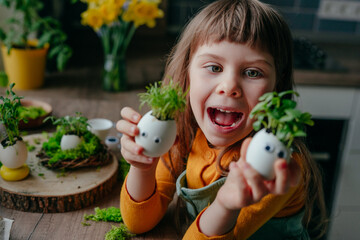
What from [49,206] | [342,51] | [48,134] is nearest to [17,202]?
[49,206]

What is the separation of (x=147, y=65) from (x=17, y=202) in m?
1.40

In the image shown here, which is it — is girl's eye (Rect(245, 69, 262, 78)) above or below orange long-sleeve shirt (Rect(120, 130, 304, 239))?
above

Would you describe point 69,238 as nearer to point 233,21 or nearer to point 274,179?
point 274,179

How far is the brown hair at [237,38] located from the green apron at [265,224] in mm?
63

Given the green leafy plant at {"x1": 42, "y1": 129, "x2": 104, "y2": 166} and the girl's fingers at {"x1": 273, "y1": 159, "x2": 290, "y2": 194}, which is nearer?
the girl's fingers at {"x1": 273, "y1": 159, "x2": 290, "y2": 194}

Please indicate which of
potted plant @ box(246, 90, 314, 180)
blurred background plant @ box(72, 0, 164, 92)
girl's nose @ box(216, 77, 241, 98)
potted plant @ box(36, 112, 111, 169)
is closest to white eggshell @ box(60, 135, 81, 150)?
potted plant @ box(36, 112, 111, 169)

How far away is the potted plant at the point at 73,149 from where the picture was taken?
1143 millimetres

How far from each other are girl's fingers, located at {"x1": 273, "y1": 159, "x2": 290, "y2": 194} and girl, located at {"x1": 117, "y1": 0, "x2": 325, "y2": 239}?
0.09 m

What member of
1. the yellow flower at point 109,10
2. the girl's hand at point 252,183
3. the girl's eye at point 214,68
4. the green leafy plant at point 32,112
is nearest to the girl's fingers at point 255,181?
the girl's hand at point 252,183

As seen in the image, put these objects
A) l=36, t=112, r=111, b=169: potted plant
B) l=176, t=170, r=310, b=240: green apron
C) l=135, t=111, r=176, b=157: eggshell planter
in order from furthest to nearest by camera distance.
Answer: l=36, t=112, r=111, b=169: potted plant → l=176, t=170, r=310, b=240: green apron → l=135, t=111, r=176, b=157: eggshell planter

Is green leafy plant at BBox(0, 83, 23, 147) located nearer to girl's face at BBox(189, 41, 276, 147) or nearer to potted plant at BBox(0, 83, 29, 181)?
potted plant at BBox(0, 83, 29, 181)

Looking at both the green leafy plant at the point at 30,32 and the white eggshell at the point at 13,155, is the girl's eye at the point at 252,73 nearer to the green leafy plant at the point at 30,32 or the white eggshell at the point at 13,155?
the white eggshell at the point at 13,155

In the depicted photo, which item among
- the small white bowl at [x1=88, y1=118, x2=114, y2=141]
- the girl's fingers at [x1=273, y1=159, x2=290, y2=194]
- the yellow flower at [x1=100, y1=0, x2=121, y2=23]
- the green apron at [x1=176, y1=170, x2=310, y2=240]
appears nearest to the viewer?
the girl's fingers at [x1=273, y1=159, x2=290, y2=194]

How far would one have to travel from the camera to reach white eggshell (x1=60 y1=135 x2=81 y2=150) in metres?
1.16
